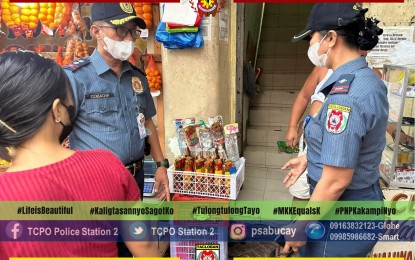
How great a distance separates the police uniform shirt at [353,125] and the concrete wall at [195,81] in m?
2.05

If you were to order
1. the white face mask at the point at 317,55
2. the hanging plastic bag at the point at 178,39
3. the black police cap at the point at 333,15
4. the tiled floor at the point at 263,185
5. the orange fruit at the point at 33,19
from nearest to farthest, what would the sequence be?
the black police cap at the point at 333,15 < the white face mask at the point at 317,55 < the hanging plastic bag at the point at 178,39 < the orange fruit at the point at 33,19 < the tiled floor at the point at 263,185

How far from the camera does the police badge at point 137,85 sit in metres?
2.32

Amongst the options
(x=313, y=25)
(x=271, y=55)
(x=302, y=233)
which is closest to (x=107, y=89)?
(x=313, y=25)

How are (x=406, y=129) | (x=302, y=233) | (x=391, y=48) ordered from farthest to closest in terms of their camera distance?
(x=391, y=48)
(x=406, y=129)
(x=302, y=233)

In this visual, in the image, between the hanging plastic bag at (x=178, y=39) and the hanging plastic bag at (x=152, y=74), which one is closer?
the hanging plastic bag at (x=178, y=39)

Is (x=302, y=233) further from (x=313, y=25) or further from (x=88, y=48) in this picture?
(x=88, y=48)

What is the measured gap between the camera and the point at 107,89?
2.12 metres

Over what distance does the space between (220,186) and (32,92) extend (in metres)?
2.02

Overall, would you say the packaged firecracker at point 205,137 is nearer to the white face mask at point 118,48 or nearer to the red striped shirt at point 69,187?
the white face mask at point 118,48

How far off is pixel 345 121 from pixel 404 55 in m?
1.79

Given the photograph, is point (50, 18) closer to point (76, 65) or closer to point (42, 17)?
point (42, 17)

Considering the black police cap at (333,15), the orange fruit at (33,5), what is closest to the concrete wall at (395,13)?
the black police cap at (333,15)

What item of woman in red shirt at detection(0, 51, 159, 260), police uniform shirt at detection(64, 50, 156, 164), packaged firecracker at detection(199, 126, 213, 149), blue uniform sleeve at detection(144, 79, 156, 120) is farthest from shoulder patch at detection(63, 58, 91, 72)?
packaged firecracker at detection(199, 126, 213, 149)

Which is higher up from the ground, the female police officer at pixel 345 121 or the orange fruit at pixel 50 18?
the orange fruit at pixel 50 18
